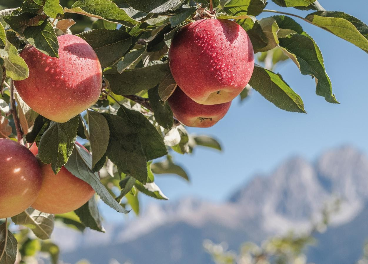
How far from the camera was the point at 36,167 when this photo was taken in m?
1.00

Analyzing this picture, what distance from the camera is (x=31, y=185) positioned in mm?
980

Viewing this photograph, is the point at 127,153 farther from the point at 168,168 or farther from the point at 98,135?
the point at 168,168

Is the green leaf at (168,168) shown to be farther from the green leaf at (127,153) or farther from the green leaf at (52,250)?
the green leaf at (127,153)

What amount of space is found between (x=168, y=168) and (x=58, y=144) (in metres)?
1.12

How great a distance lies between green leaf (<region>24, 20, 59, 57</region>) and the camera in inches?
29.8

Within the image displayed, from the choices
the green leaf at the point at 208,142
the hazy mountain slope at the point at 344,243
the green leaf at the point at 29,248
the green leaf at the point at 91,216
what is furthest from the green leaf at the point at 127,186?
the hazy mountain slope at the point at 344,243

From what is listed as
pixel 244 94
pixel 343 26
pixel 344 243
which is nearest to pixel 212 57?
pixel 343 26

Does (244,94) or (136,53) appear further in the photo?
(244,94)

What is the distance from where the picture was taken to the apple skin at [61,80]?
0.80 meters

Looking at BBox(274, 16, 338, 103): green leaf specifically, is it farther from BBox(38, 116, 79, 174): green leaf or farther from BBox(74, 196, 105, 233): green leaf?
BBox(74, 196, 105, 233): green leaf

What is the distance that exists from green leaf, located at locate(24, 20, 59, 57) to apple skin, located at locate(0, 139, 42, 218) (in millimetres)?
289

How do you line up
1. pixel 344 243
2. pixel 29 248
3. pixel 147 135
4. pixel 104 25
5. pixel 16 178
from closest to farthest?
pixel 16 178, pixel 147 135, pixel 104 25, pixel 29 248, pixel 344 243

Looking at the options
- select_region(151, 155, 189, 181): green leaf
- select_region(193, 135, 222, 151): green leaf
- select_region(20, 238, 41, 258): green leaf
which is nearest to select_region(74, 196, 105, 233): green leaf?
select_region(151, 155, 189, 181): green leaf

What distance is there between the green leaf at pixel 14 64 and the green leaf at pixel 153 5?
9.0 inches
